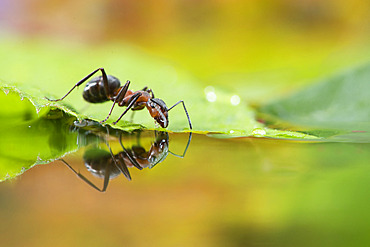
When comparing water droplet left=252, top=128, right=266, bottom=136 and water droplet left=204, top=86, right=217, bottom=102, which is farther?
water droplet left=204, top=86, right=217, bottom=102

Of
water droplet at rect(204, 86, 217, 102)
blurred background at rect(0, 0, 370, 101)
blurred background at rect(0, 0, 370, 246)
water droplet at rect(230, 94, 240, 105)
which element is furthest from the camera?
blurred background at rect(0, 0, 370, 101)

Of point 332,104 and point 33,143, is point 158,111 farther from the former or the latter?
point 332,104

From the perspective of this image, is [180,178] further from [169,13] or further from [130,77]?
[169,13]

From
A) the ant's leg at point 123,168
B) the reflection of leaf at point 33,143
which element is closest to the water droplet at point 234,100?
the reflection of leaf at point 33,143

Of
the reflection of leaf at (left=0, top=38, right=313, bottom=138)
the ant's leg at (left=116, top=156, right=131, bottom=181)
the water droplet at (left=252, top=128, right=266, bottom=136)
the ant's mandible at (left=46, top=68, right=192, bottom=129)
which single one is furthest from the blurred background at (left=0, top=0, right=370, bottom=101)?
the ant's leg at (left=116, top=156, right=131, bottom=181)

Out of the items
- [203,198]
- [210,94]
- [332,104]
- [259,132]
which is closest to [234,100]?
[210,94]

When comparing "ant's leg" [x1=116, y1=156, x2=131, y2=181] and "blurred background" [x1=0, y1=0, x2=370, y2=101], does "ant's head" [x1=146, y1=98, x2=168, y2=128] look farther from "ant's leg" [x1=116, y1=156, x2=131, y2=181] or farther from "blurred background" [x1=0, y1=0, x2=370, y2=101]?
"blurred background" [x1=0, y1=0, x2=370, y2=101]

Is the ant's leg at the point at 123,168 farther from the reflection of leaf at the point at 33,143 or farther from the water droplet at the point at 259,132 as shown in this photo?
the water droplet at the point at 259,132
